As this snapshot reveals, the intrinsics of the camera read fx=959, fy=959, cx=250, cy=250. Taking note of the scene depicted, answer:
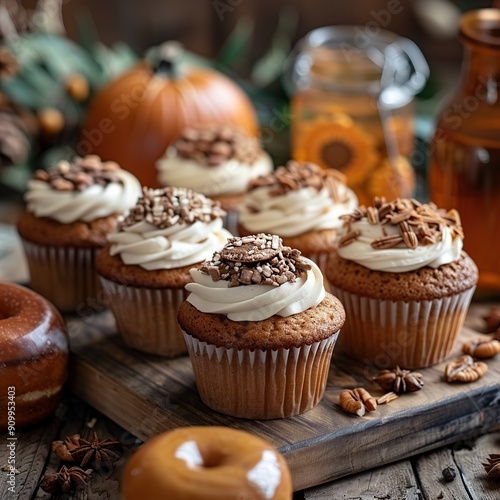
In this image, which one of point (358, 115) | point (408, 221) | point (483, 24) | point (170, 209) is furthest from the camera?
point (358, 115)

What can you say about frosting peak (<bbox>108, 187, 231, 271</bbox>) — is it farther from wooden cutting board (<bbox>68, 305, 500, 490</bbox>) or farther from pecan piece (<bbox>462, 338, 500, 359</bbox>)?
pecan piece (<bbox>462, 338, 500, 359</bbox>)

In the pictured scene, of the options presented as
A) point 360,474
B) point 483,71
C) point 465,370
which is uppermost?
point 483,71

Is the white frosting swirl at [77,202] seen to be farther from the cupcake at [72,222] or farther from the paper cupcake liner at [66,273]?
the paper cupcake liner at [66,273]

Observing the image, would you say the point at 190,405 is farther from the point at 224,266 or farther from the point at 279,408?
the point at 224,266

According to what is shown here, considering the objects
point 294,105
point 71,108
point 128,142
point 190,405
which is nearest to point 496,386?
point 190,405

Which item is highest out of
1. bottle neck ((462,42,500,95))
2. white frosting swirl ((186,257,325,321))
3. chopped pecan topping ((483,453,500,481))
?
bottle neck ((462,42,500,95))

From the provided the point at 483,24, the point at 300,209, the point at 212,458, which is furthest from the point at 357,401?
the point at 483,24

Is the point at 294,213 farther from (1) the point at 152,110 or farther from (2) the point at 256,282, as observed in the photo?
(1) the point at 152,110

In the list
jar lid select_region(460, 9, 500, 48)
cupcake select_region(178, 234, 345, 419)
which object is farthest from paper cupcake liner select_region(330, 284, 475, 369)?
jar lid select_region(460, 9, 500, 48)
